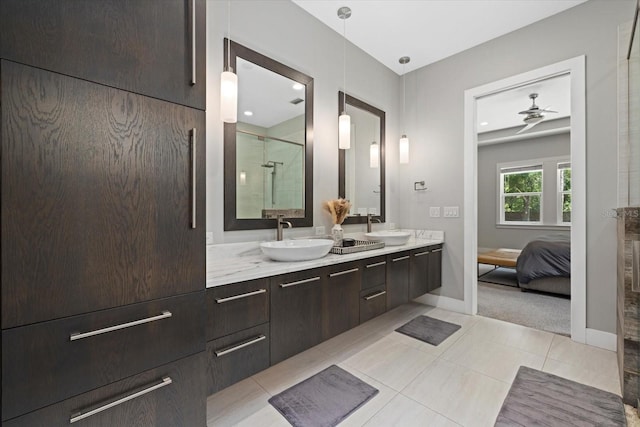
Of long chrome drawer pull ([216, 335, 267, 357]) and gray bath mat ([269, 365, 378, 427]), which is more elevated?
long chrome drawer pull ([216, 335, 267, 357])

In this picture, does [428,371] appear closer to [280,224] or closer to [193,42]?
[280,224]

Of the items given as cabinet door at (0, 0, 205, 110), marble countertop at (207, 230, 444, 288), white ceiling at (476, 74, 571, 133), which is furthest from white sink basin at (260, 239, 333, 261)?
white ceiling at (476, 74, 571, 133)

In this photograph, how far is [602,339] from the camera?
2.30 metres

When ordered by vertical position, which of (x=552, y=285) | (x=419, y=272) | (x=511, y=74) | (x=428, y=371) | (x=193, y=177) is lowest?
(x=428, y=371)

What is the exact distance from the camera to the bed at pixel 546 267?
137 inches

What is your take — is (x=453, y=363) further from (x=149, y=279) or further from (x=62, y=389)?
(x=62, y=389)

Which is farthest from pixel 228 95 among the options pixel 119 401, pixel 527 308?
pixel 527 308

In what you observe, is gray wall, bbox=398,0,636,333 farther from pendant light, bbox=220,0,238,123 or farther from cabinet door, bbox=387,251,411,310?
pendant light, bbox=220,0,238,123

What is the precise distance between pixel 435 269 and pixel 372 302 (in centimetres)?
127

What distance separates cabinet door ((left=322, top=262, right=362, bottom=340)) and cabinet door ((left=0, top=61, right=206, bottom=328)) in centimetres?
91

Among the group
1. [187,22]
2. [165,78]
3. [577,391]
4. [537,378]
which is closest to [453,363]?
[537,378]

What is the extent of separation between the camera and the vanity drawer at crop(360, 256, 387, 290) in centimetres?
216

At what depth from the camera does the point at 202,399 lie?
4.04 ft

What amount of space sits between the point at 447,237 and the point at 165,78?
3.08 meters
